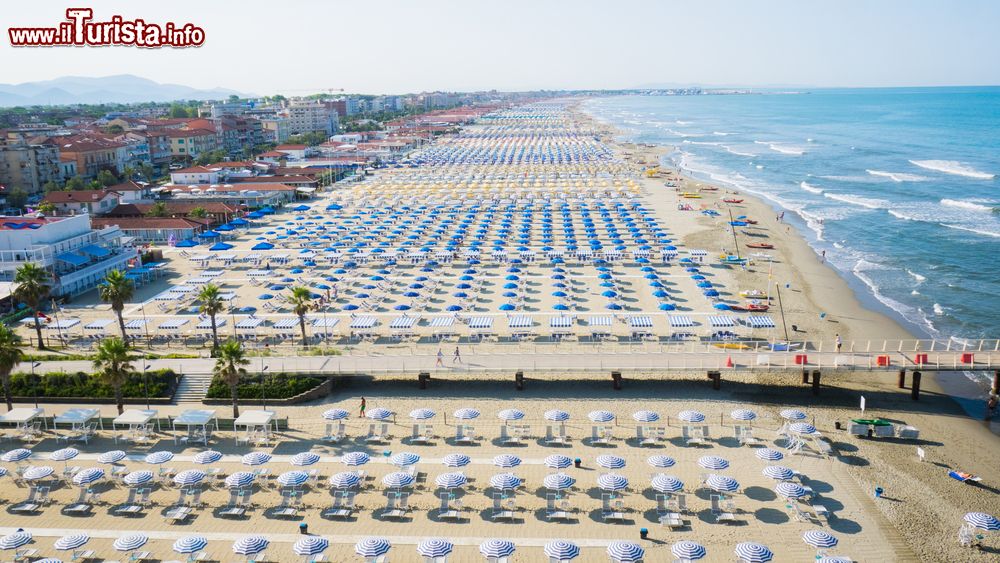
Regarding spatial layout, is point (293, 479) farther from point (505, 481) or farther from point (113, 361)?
point (113, 361)

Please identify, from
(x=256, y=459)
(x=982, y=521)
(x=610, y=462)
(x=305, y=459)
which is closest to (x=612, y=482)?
(x=610, y=462)

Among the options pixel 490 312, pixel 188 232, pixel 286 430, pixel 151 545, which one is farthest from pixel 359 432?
pixel 188 232

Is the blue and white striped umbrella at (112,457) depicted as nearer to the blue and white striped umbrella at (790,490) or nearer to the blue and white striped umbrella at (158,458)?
the blue and white striped umbrella at (158,458)

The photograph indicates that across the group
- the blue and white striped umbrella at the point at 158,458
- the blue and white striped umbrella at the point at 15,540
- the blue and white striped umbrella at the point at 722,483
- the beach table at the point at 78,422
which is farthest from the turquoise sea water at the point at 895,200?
the blue and white striped umbrella at the point at 15,540

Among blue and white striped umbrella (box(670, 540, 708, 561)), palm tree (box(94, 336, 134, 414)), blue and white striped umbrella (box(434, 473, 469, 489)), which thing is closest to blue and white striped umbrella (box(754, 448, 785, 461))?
blue and white striped umbrella (box(670, 540, 708, 561))

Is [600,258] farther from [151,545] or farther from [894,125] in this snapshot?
[894,125]

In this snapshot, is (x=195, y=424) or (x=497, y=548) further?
(x=195, y=424)
